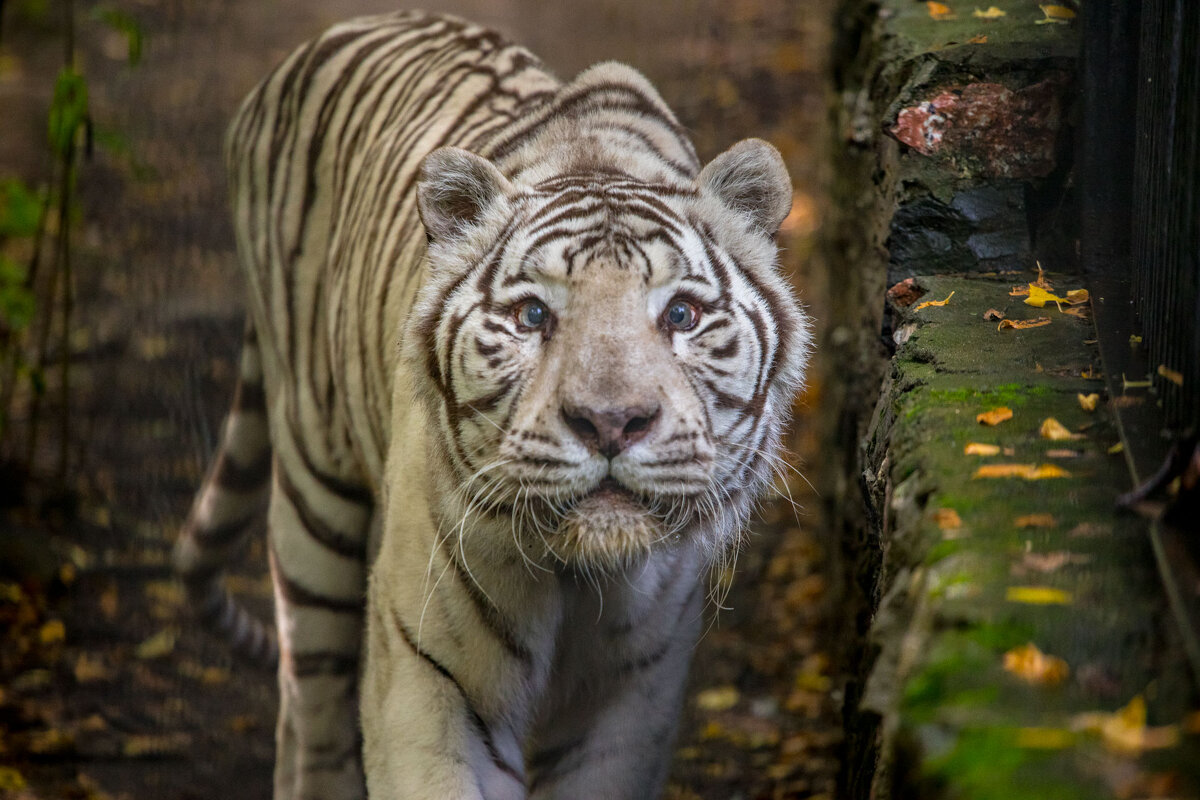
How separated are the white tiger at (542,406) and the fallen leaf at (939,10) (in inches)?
50.6

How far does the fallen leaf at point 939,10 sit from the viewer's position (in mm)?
3859

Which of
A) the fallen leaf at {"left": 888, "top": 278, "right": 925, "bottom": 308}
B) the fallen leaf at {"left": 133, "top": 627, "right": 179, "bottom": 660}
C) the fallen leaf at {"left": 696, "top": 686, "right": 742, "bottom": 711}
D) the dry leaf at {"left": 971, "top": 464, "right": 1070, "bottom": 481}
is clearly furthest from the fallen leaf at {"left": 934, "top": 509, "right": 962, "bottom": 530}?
the fallen leaf at {"left": 133, "top": 627, "right": 179, "bottom": 660}

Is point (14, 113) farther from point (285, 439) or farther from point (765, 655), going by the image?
point (765, 655)

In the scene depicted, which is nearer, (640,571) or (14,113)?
(640,571)

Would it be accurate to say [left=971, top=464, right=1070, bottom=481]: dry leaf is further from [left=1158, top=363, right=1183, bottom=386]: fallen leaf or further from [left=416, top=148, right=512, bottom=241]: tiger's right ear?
[left=416, top=148, right=512, bottom=241]: tiger's right ear

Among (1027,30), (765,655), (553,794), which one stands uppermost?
(1027,30)

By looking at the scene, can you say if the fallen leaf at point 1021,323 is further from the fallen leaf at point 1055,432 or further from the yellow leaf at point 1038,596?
the yellow leaf at point 1038,596

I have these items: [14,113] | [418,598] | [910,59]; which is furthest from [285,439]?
[14,113]

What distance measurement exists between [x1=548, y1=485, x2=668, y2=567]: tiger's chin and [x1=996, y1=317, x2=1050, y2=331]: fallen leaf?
1.15 metres

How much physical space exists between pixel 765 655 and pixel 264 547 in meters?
2.32

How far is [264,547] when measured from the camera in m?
5.62

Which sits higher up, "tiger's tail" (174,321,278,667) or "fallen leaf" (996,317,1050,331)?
"fallen leaf" (996,317,1050,331)

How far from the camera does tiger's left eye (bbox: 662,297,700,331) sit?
235 cm

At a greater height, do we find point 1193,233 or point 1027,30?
point 1027,30
